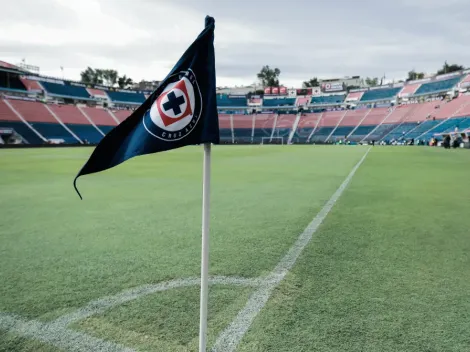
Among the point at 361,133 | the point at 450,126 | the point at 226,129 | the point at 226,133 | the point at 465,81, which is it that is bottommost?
the point at 226,133

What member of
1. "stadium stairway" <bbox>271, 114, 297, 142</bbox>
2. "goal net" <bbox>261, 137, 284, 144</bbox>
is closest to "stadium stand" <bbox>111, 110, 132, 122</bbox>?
"goal net" <bbox>261, 137, 284, 144</bbox>

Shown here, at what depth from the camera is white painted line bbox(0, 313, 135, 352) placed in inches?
Result: 87.7

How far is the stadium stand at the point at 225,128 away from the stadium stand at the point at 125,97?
18.5 metres

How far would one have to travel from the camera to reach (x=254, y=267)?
141 inches

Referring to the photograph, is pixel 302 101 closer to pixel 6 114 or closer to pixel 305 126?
pixel 305 126

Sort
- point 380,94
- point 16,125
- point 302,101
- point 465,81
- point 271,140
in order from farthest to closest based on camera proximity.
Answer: point 302,101 < point 271,140 < point 380,94 < point 465,81 < point 16,125

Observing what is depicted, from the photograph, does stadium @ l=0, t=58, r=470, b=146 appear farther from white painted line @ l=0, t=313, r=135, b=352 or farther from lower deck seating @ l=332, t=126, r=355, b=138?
white painted line @ l=0, t=313, r=135, b=352

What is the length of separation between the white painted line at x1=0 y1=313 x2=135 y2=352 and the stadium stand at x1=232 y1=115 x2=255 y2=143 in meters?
72.0

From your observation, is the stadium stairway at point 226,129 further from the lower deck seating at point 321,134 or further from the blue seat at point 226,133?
the lower deck seating at point 321,134

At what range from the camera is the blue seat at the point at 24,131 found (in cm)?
4569

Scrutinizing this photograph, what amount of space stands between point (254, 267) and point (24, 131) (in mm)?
52393

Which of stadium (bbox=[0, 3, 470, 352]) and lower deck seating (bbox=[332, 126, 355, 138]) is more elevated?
stadium (bbox=[0, 3, 470, 352])

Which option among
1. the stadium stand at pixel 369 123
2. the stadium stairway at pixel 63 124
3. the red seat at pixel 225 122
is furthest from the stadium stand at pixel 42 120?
the stadium stand at pixel 369 123

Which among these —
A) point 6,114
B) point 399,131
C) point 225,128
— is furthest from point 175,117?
point 225,128
